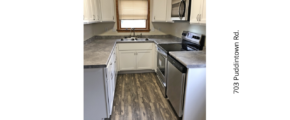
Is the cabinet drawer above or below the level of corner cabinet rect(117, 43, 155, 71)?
above

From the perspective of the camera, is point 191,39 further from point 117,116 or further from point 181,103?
point 117,116

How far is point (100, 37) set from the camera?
379 cm

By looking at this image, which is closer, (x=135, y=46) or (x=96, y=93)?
(x=96, y=93)

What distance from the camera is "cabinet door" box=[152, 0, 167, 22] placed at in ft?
10.6

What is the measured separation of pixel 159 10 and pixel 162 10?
4.5 inches

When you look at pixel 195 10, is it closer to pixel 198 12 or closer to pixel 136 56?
pixel 198 12

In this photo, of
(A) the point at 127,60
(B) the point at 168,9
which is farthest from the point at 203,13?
(A) the point at 127,60

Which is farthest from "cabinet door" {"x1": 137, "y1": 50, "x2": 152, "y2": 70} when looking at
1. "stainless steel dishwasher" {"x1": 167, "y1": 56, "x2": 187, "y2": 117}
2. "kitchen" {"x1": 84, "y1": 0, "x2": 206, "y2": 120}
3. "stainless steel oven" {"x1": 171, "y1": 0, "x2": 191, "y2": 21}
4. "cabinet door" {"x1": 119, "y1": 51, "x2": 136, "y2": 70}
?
"stainless steel dishwasher" {"x1": 167, "y1": 56, "x2": 187, "y2": 117}

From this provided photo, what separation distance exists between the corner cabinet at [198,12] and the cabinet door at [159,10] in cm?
121

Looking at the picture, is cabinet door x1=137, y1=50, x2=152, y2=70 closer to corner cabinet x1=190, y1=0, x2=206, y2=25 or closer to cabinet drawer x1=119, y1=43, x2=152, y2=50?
cabinet drawer x1=119, y1=43, x2=152, y2=50

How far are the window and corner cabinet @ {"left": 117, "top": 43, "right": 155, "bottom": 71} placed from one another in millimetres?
714

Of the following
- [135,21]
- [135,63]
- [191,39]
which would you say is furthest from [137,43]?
[191,39]

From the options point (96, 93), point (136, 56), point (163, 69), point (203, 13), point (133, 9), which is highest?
point (133, 9)

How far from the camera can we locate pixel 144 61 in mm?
3545
